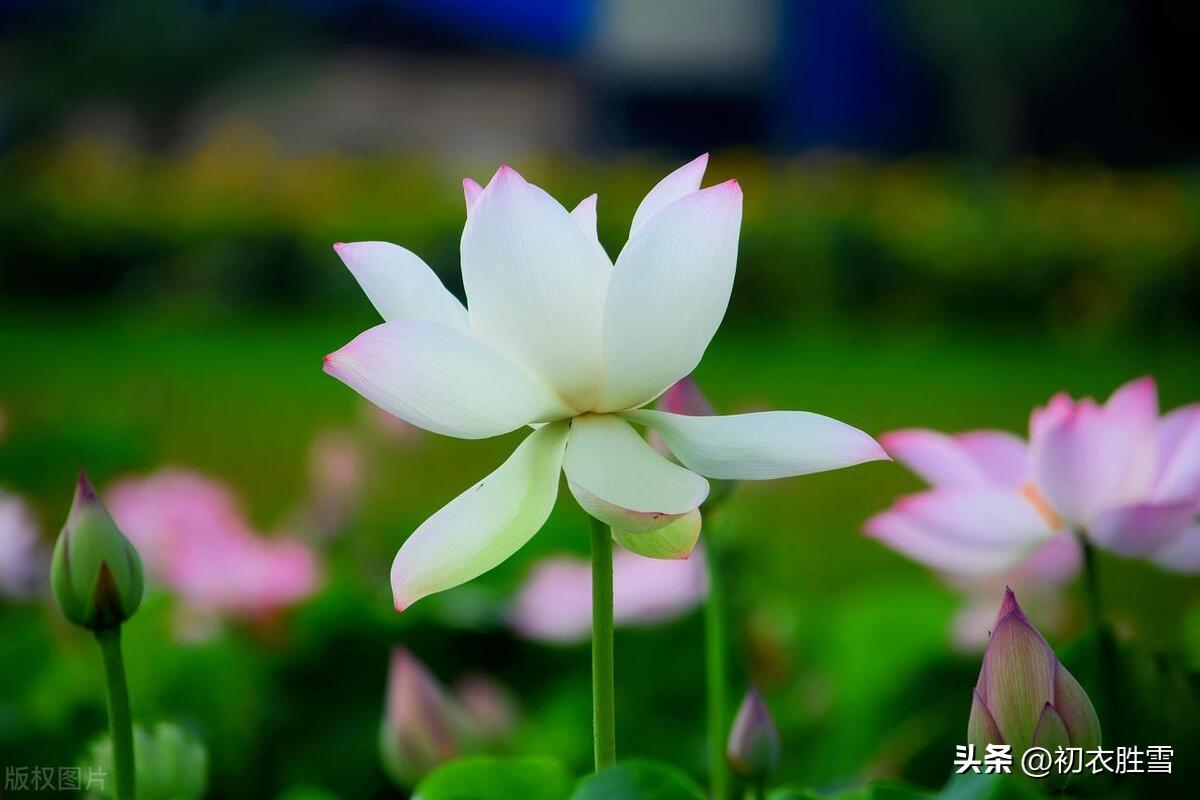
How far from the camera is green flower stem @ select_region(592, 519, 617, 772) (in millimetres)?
319

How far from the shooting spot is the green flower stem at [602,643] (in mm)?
319

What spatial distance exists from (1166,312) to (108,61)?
6.26 metres

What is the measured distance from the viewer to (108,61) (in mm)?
7820

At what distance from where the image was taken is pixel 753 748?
41cm

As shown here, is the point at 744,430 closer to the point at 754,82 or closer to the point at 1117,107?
the point at 1117,107

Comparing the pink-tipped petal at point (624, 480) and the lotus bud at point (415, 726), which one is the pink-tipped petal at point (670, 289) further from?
the lotus bud at point (415, 726)

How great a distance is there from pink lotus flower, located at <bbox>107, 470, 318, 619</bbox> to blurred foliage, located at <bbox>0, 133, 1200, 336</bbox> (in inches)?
147

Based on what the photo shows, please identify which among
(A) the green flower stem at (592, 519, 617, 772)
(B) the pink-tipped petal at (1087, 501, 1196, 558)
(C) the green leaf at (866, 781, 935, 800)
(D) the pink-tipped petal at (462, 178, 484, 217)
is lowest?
(C) the green leaf at (866, 781, 935, 800)

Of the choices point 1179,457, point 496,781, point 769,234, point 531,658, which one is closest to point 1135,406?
point 1179,457

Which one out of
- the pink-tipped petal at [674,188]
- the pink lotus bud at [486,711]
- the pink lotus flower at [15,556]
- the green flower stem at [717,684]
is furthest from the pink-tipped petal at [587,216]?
the pink lotus flower at [15,556]

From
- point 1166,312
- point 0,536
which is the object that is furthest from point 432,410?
point 1166,312

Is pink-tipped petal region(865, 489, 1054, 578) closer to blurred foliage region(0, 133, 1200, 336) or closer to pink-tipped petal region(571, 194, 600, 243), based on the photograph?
pink-tipped petal region(571, 194, 600, 243)

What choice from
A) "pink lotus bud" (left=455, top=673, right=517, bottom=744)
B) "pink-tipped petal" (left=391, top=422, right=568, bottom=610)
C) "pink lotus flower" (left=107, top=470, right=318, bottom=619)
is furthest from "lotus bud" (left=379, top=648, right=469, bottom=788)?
Result: "pink lotus flower" (left=107, top=470, right=318, bottom=619)

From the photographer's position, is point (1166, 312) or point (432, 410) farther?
point (1166, 312)
